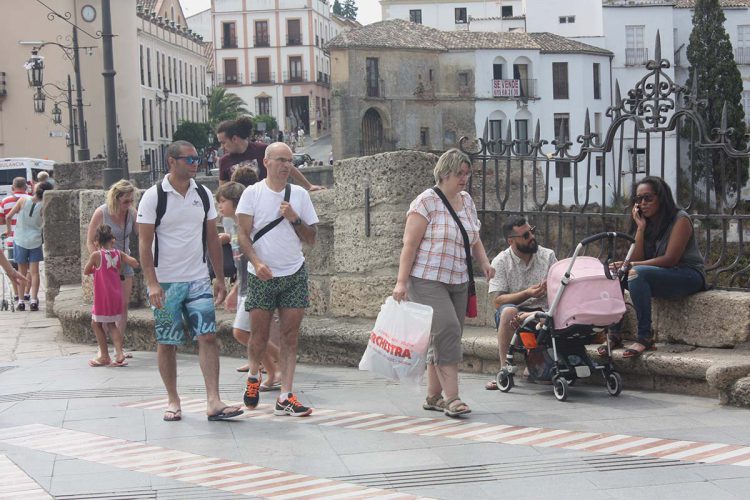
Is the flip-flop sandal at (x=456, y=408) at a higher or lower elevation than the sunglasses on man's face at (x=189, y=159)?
lower

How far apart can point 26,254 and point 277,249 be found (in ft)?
28.1

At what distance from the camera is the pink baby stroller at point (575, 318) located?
292 inches

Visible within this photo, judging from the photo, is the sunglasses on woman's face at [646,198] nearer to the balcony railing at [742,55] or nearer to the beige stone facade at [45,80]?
the beige stone facade at [45,80]

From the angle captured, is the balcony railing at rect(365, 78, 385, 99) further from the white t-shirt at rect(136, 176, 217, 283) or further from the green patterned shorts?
the white t-shirt at rect(136, 176, 217, 283)

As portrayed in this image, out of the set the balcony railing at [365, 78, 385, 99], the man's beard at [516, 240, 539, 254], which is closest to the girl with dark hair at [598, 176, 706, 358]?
the man's beard at [516, 240, 539, 254]

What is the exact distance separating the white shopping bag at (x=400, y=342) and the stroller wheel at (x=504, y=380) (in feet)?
2.96

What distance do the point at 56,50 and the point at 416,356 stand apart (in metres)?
54.3

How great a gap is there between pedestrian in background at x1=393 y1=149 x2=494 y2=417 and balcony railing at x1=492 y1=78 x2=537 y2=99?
55.9m

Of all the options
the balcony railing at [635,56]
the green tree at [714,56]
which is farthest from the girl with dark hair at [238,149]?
the balcony railing at [635,56]

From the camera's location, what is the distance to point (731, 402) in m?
7.02

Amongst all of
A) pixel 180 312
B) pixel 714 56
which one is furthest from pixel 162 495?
pixel 714 56

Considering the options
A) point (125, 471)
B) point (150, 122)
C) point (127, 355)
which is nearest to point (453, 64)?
point (150, 122)

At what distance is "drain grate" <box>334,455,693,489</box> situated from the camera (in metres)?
5.55

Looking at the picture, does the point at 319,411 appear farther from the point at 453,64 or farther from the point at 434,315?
the point at 453,64
